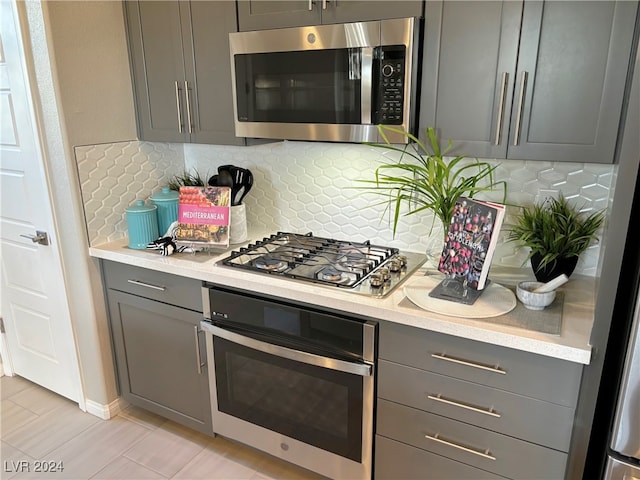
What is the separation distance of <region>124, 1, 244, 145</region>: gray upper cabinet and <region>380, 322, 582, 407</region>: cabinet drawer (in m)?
1.08

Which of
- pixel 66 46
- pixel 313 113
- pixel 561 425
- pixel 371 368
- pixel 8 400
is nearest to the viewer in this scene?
pixel 561 425

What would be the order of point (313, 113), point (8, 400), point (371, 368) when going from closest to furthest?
point (371, 368)
point (313, 113)
point (8, 400)

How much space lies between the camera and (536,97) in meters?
1.52

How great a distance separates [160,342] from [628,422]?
1.82 metres

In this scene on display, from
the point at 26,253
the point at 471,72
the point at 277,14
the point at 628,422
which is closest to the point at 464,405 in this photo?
the point at 628,422

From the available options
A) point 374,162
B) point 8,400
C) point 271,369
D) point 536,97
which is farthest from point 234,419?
point 536,97

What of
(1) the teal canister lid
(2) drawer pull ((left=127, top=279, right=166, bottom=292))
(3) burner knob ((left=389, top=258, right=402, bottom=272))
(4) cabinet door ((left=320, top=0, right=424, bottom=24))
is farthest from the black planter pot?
(1) the teal canister lid

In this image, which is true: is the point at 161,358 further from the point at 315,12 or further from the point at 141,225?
the point at 315,12

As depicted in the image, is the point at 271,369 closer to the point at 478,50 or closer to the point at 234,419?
the point at 234,419

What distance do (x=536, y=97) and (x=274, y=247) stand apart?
1.21 metres

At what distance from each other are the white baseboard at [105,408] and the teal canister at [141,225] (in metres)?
0.89

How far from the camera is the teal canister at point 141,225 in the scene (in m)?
2.24

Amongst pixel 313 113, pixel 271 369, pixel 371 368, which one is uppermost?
pixel 313 113

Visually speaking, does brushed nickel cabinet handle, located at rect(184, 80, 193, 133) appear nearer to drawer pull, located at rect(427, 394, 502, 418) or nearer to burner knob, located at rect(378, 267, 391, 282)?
burner knob, located at rect(378, 267, 391, 282)
